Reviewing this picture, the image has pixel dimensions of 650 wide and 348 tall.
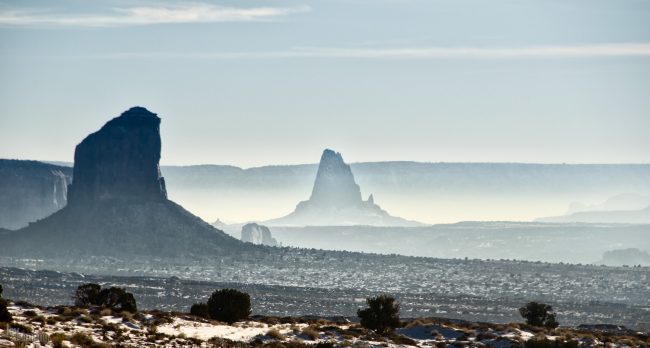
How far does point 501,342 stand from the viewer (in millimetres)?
65125

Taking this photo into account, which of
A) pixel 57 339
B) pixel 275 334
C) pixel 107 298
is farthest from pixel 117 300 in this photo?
pixel 57 339

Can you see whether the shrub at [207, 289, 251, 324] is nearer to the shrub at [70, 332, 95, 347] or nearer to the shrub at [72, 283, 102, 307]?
the shrub at [72, 283, 102, 307]

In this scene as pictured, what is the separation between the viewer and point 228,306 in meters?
68.8

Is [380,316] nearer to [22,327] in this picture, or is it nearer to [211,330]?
[211,330]

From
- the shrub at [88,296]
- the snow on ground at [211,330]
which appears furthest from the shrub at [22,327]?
the shrub at [88,296]

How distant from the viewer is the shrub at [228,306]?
225ft

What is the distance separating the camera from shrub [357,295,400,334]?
70625mm

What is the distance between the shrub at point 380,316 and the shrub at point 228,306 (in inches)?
280

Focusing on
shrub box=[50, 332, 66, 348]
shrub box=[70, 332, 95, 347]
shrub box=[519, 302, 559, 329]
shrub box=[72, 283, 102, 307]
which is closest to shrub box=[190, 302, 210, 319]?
shrub box=[72, 283, 102, 307]

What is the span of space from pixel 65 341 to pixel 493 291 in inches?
5345

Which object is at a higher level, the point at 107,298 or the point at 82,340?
the point at 107,298

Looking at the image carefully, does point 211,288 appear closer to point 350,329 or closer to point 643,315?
point 643,315

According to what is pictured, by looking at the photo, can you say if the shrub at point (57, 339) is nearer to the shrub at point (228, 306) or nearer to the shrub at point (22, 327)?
the shrub at point (22, 327)

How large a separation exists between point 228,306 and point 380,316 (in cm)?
914
